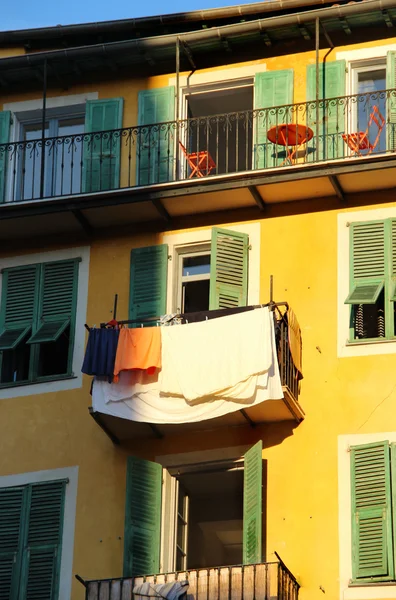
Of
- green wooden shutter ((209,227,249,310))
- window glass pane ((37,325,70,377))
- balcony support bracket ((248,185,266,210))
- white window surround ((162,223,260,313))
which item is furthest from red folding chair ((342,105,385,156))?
window glass pane ((37,325,70,377))

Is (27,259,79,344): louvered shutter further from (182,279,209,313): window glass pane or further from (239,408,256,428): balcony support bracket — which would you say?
(239,408,256,428): balcony support bracket

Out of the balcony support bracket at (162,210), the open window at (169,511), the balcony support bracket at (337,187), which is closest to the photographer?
the open window at (169,511)

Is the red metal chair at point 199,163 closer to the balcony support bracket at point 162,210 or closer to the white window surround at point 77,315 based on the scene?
the balcony support bracket at point 162,210

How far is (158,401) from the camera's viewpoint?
2345 cm

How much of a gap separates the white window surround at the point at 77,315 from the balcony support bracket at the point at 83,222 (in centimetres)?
24

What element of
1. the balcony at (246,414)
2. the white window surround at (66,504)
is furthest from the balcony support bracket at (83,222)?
the white window surround at (66,504)

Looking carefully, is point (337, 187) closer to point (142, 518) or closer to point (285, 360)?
point (285, 360)

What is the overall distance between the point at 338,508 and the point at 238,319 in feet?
9.39

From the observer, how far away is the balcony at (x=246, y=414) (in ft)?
75.7

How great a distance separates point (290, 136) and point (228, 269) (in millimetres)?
2184

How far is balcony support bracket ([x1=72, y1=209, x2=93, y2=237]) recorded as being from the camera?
998 inches

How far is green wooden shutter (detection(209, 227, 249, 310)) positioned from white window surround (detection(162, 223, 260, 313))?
92 mm

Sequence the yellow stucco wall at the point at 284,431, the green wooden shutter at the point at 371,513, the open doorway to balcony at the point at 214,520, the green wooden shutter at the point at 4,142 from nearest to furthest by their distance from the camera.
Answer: the green wooden shutter at the point at 371,513 < the yellow stucco wall at the point at 284,431 < the open doorway to balcony at the point at 214,520 < the green wooden shutter at the point at 4,142

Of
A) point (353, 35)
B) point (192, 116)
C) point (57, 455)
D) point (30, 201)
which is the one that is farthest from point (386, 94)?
point (57, 455)
